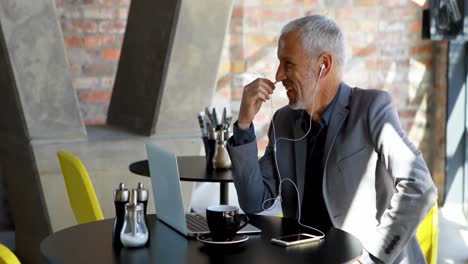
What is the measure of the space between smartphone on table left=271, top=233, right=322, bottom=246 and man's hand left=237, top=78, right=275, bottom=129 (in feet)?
1.54

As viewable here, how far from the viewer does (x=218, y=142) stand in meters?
3.86

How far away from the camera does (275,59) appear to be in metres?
5.91

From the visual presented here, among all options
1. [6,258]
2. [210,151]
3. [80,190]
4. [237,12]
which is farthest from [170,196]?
[237,12]

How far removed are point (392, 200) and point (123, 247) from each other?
804 millimetres

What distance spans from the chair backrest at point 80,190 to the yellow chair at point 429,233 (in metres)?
1.19

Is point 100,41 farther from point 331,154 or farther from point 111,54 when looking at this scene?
point 331,154

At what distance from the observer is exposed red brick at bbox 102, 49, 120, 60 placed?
17.8 feet

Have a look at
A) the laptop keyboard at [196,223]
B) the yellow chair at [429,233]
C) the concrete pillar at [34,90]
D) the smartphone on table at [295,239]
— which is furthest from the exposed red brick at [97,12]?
the smartphone on table at [295,239]

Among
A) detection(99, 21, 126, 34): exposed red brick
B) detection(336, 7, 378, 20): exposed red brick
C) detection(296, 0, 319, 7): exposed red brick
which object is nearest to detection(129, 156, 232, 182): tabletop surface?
detection(99, 21, 126, 34): exposed red brick

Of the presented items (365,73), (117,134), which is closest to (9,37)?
(117,134)

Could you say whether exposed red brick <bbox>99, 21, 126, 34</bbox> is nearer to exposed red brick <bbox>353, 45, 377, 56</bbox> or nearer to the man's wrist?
exposed red brick <bbox>353, 45, 377, 56</bbox>

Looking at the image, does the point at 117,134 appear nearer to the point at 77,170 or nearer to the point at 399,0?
the point at 77,170

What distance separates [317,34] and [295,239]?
68 centimetres

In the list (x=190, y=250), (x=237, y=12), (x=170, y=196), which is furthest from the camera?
(x=237, y=12)
